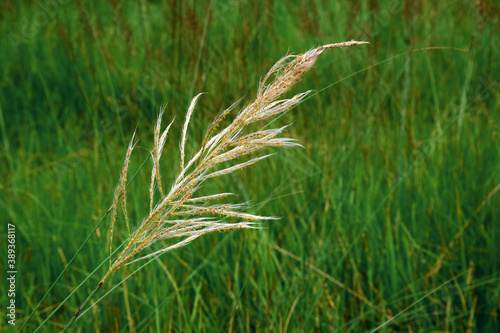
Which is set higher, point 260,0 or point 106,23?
point 106,23

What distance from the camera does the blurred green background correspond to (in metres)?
1.61

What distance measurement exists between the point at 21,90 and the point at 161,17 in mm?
1275

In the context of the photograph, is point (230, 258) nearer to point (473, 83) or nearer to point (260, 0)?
point (260, 0)

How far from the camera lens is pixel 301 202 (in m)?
2.04

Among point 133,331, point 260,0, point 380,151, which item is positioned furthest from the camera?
point 260,0

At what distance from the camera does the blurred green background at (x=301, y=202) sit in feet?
5.30

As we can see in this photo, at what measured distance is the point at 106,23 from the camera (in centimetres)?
451

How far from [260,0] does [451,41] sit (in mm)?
1450

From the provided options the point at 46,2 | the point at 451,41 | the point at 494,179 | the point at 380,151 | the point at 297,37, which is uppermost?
the point at 46,2

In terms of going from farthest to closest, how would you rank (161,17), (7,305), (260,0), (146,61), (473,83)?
(161,17) < (146,61) < (473,83) < (260,0) < (7,305)

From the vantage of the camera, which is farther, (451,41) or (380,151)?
(451,41)

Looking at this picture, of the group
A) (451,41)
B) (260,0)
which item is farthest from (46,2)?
(451,41)

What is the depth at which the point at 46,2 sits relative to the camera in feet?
14.9

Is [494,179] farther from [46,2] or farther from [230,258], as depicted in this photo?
[46,2]
